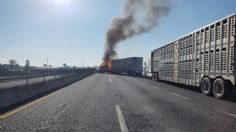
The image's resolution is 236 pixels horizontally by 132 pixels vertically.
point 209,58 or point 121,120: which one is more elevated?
point 209,58

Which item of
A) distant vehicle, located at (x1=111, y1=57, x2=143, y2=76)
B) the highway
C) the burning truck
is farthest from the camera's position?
the burning truck

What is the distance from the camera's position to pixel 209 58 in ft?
52.6

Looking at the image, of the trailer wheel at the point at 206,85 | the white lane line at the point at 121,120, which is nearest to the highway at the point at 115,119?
the white lane line at the point at 121,120

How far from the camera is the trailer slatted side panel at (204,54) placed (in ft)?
45.8

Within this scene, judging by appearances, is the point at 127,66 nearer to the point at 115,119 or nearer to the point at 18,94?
the point at 18,94

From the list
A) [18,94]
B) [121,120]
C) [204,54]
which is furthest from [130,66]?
[121,120]

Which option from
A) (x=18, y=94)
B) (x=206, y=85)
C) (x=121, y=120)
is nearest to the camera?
(x=121, y=120)

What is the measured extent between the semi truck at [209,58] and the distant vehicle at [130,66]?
33937mm

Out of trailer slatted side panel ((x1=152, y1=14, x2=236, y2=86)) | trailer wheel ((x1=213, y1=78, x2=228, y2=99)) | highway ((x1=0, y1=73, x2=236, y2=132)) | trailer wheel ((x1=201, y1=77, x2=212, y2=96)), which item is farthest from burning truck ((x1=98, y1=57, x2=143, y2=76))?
highway ((x1=0, y1=73, x2=236, y2=132))

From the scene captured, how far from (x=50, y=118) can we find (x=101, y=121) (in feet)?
5.04

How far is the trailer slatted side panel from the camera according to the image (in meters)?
14.0

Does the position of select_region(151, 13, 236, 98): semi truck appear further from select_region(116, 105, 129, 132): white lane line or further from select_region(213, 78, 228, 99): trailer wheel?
select_region(116, 105, 129, 132): white lane line

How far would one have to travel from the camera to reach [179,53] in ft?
73.2

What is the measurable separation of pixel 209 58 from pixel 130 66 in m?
43.4
